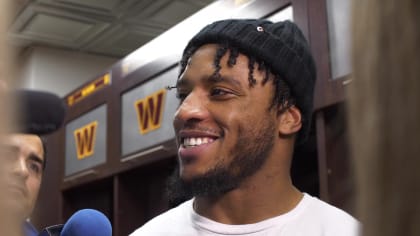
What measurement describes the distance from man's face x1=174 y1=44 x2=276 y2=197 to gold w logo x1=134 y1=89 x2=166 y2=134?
110cm

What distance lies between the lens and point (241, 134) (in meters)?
0.92

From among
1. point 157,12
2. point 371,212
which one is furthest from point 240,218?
point 157,12

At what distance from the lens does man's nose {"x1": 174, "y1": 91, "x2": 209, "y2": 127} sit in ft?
3.03

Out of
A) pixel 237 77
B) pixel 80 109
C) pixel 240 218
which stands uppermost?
pixel 80 109

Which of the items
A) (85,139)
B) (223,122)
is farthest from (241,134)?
(85,139)

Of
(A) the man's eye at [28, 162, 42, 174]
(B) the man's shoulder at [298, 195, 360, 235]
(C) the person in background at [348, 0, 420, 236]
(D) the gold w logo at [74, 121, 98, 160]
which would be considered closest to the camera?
(C) the person in background at [348, 0, 420, 236]

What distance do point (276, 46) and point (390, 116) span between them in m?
0.71

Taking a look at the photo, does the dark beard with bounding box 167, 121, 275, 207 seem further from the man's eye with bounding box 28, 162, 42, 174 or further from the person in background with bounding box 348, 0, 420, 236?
the person in background with bounding box 348, 0, 420, 236

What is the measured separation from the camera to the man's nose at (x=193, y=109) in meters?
0.92

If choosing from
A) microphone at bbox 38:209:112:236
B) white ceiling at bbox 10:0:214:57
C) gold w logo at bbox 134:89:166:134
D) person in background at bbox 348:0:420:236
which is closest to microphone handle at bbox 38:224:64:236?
microphone at bbox 38:209:112:236

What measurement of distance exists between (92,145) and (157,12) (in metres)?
1.07

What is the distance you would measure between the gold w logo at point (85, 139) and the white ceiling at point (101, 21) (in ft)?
2.18

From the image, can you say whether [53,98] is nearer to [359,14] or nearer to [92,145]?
[359,14]

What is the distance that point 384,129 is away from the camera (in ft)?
0.83
